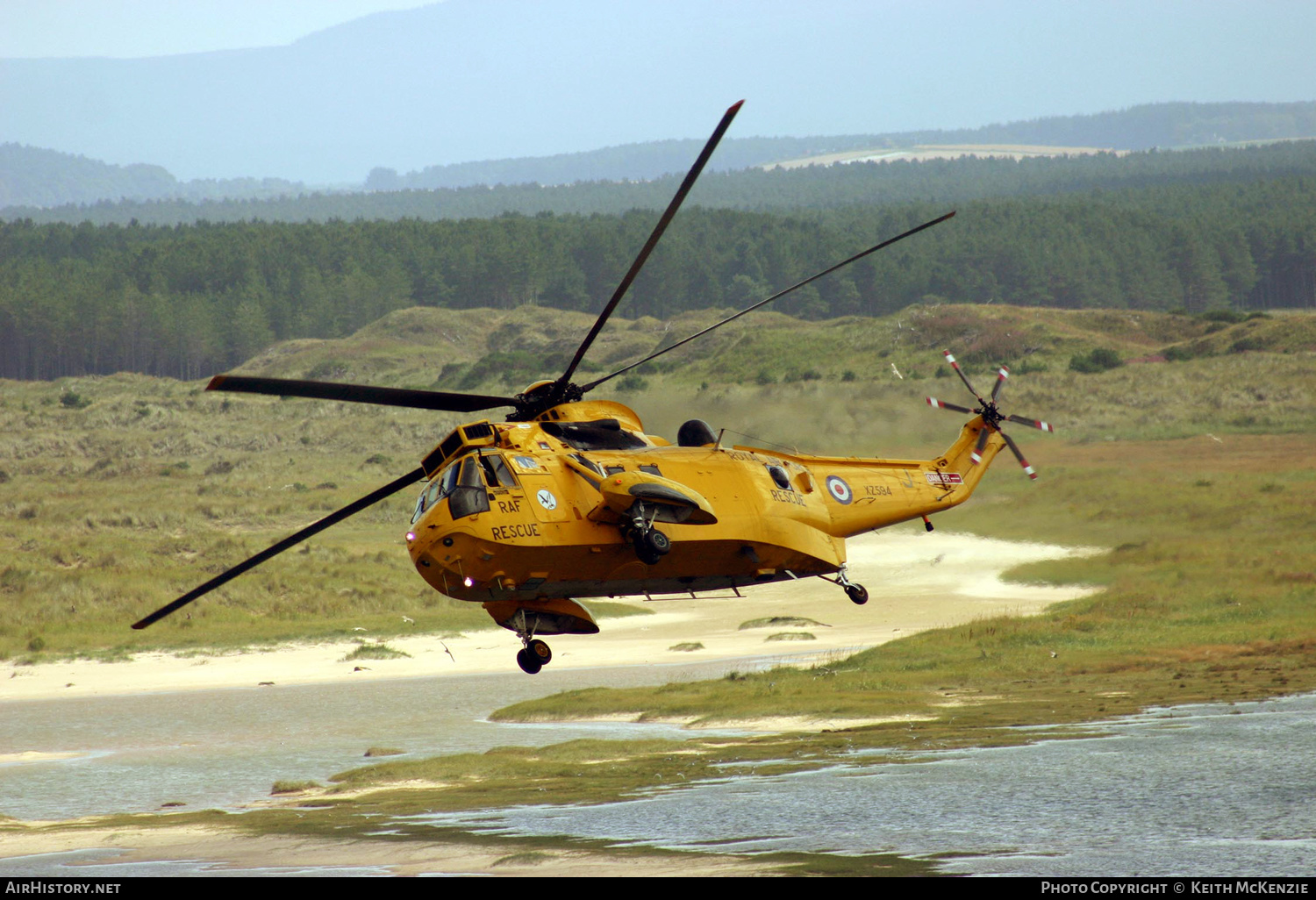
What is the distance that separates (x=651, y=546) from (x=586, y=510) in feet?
5.40

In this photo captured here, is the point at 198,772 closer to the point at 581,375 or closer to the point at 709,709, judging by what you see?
the point at 709,709

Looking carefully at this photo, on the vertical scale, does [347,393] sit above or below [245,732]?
above

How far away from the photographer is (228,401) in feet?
411

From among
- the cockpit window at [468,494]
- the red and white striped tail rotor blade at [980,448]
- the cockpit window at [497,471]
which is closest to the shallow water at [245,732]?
the red and white striped tail rotor blade at [980,448]

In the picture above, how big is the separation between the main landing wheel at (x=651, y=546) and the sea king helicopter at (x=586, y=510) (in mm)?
26

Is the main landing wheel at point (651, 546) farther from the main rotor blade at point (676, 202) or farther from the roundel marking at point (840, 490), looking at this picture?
the roundel marking at point (840, 490)

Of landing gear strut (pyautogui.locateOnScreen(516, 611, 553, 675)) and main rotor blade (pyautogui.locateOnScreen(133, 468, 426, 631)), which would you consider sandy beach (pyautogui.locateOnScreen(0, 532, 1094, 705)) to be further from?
main rotor blade (pyautogui.locateOnScreen(133, 468, 426, 631))

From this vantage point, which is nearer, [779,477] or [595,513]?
[595,513]

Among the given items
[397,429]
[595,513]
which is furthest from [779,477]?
[397,429]

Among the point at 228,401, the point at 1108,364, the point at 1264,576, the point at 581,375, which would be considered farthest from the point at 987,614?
the point at 228,401

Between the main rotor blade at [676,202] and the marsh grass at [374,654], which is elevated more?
the main rotor blade at [676,202]

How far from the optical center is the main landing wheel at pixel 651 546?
75.5 feet

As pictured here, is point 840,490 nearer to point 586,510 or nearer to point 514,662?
point 586,510

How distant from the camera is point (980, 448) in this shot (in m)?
33.1
